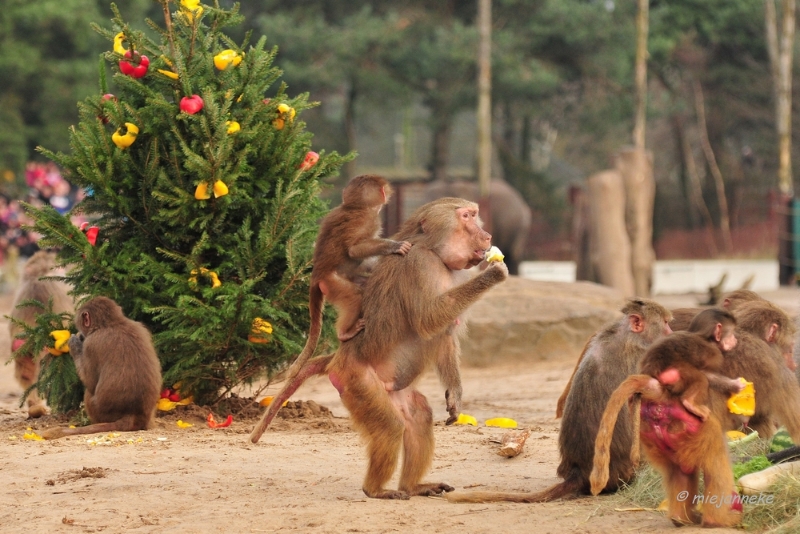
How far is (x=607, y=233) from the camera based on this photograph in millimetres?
18219

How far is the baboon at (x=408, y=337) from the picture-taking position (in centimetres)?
586

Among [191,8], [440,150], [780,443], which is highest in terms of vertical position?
[191,8]

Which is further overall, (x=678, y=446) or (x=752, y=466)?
(x=752, y=466)

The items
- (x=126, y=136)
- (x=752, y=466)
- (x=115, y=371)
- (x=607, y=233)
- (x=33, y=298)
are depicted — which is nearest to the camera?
(x=752, y=466)

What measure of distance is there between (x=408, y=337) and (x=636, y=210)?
44.0 feet

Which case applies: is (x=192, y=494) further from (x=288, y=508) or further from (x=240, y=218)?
(x=240, y=218)

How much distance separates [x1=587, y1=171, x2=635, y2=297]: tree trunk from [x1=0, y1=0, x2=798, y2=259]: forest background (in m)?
7.50

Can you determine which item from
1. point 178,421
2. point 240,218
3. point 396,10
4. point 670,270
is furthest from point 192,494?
point 396,10

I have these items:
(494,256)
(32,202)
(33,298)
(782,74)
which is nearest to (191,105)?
(33,298)

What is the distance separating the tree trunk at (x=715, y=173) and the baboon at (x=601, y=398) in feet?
79.8

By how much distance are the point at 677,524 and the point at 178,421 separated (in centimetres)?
440

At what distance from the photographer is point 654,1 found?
3244 centimetres

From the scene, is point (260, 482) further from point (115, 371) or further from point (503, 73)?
point (503, 73)

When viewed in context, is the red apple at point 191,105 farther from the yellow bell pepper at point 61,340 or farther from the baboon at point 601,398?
the baboon at point 601,398
